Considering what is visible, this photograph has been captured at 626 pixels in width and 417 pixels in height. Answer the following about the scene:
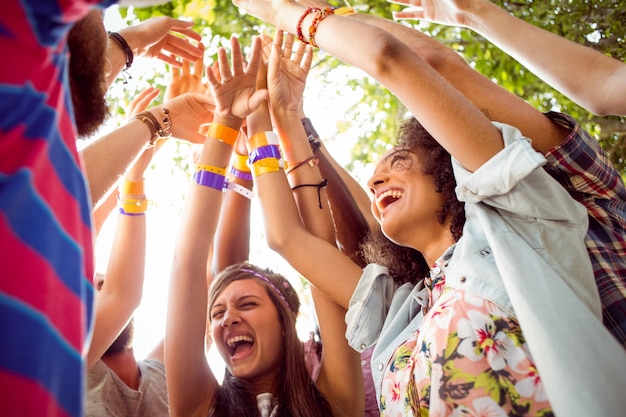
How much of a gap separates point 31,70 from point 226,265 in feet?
7.33

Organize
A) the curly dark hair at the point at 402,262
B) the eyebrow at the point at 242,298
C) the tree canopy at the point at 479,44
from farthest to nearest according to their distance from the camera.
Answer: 1. the tree canopy at the point at 479,44
2. the eyebrow at the point at 242,298
3. the curly dark hair at the point at 402,262

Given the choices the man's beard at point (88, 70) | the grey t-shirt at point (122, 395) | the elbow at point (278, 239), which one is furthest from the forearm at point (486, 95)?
the grey t-shirt at point (122, 395)

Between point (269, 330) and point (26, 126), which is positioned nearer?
point (26, 126)

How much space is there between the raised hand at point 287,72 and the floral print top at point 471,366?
47.6 inches

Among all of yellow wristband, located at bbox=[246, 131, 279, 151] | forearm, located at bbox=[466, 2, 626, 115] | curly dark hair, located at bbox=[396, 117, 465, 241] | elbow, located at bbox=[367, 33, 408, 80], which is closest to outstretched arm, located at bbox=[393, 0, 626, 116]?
forearm, located at bbox=[466, 2, 626, 115]

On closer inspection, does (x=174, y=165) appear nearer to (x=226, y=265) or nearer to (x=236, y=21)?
(x=236, y=21)

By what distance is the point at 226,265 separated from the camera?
2.97m

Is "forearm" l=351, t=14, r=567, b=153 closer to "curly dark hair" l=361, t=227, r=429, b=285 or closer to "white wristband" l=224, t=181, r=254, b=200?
"curly dark hair" l=361, t=227, r=429, b=285

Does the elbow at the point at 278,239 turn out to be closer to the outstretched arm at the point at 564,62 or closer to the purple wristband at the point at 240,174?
the purple wristband at the point at 240,174

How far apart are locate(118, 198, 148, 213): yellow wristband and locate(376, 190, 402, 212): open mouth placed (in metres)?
1.07

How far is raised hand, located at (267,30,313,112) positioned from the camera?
238cm

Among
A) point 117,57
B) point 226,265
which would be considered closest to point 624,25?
point 226,265

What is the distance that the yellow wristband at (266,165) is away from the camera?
224 centimetres

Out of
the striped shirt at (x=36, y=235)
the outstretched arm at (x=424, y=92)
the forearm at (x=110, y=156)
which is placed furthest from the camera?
the forearm at (x=110, y=156)
